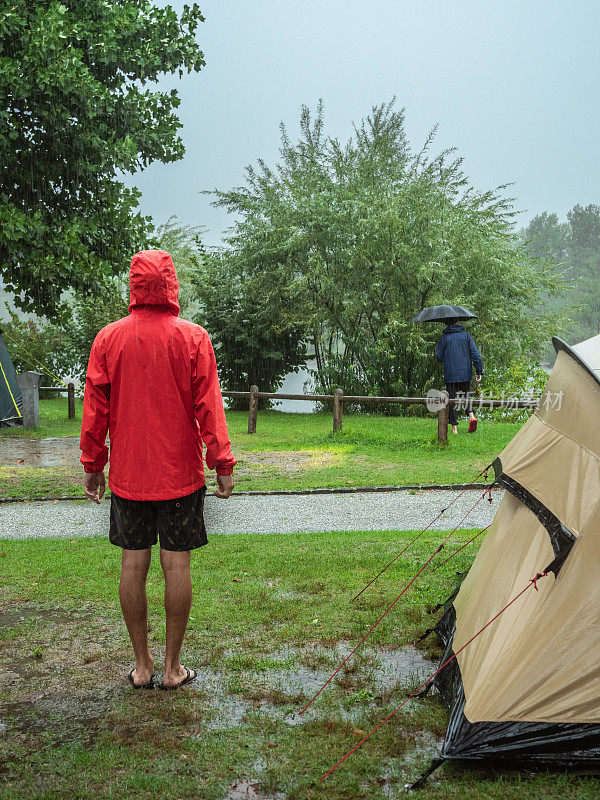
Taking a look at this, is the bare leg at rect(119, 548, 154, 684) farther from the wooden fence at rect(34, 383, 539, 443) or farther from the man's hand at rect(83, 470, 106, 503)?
the wooden fence at rect(34, 383, 539, 443)

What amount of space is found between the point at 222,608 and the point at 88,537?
8.69ft

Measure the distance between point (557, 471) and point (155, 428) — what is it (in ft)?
5.76

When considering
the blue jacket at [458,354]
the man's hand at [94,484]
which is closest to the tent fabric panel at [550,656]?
the man's hand at [94,484]

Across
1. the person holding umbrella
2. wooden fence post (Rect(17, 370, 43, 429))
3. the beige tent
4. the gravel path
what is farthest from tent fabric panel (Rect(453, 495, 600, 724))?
wooden fence post (Rect(17, 370, 43, 429))

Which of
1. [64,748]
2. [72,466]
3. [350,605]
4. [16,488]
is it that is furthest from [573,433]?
[72,466]

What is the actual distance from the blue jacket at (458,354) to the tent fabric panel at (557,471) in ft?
28.9

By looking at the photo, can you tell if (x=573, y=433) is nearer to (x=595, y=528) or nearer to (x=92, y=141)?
(x=595, y=528)

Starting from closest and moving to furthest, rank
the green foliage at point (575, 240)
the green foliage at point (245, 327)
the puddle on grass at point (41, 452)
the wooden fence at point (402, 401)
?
1. the puddle on grass at point (41, 452)
2. the wooden fence at point (402, 401)
3. the green foliage at point (245, 327)
4. the green foliage at point (575, 240)

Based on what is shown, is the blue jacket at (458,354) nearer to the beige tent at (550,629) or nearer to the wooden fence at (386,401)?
the wooden fence at (386,401)

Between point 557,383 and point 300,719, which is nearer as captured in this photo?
point 300,719

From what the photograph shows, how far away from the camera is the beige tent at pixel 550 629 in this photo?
2.88 m

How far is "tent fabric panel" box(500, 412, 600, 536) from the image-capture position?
3002 millimetres

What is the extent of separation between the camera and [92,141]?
13.9 meters

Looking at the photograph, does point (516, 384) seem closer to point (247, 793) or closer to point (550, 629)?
point (550, 629)
